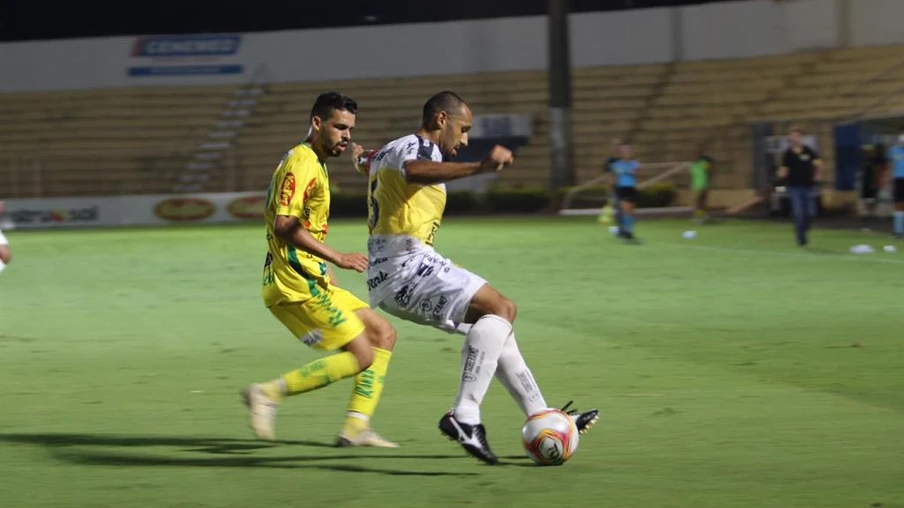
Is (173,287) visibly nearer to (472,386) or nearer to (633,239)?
(633,239)

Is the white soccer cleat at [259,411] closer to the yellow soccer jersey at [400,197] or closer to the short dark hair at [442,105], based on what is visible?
the yellow soccer jersey at [400,197]

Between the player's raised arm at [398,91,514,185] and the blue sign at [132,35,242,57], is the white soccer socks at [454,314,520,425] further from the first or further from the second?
the blue sign at [132,35,242,57]

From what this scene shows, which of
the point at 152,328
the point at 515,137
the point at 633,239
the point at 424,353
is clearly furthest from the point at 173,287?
the point at 515,137

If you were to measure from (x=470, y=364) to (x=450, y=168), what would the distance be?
1.02 m

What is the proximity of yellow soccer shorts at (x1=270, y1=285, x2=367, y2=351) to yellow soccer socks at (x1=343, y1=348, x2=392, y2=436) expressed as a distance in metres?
0.26

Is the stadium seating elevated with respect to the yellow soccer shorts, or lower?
lower

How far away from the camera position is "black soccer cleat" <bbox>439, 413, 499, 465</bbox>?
7.18 m

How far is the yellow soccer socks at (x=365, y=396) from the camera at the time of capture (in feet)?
25.9

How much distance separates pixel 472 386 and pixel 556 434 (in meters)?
0.49

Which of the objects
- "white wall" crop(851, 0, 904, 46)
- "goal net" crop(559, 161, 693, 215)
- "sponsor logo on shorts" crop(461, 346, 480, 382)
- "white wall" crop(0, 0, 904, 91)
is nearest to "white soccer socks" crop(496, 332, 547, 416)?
"sponsor logo on shorts" crop(461, 346, 480, 382)

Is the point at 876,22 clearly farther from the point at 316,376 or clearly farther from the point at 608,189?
the point at 316,376

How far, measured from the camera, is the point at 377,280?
25.0 feet

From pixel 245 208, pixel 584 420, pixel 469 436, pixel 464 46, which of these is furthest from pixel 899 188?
pixel 464 46

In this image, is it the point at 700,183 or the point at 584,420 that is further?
the point at 700,183
